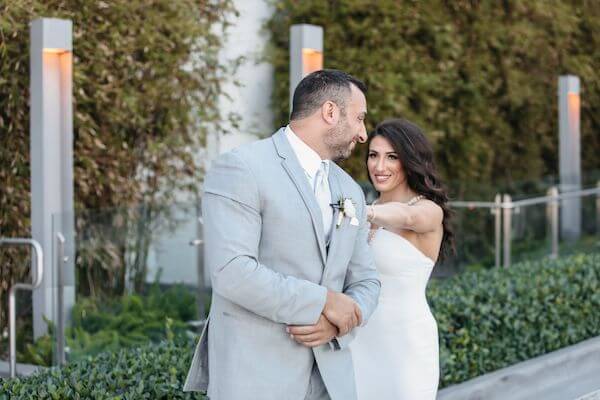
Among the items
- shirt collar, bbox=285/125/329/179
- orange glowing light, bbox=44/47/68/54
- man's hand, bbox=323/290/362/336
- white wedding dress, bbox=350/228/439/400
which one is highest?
orange glowing light, bbox=44/47/68/54

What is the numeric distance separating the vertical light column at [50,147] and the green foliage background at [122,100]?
A: 0.48 m

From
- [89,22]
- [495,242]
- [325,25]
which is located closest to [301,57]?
[89,22]

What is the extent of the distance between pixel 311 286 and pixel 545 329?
4.31 meters

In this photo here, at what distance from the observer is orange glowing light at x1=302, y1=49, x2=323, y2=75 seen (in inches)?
318

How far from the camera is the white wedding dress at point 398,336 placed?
448cm

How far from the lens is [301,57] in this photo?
8062 millimetres

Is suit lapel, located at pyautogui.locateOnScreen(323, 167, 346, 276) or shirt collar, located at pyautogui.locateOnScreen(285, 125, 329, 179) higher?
shirt collar, located at pyautogui.locateOnScreen(285, 125, 329, 179)

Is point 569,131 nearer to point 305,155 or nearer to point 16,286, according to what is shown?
point 16,286

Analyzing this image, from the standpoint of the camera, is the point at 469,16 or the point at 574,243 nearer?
the point at 574,243

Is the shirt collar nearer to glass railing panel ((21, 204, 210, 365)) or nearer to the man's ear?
the man's ear

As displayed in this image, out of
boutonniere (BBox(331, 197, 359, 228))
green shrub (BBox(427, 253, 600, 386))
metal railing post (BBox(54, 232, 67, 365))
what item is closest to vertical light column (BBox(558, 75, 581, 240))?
green shrub (BBox(427, 253, 600, 386))

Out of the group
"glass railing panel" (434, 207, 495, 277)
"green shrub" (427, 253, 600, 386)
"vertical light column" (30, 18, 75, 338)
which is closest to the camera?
"green shrub" (427, 253, 600, 386)

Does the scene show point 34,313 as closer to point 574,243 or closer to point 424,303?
point 424,303

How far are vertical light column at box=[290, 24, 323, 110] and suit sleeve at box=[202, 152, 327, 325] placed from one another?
4850 mm
